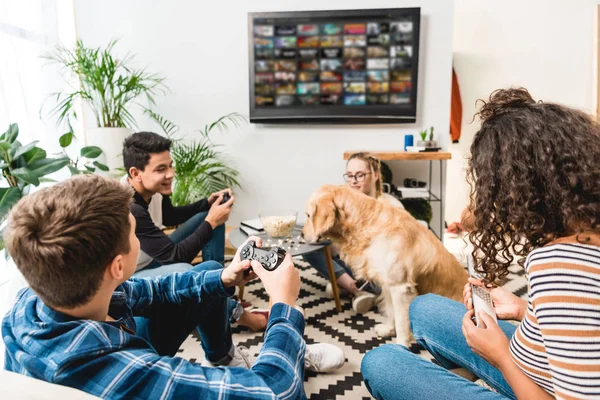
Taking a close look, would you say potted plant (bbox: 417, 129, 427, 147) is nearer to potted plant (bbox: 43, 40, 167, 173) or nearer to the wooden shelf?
the wooden shelf

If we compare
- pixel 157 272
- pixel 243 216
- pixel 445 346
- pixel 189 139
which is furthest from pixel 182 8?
pixel 445 346

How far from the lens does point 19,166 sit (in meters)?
2.21

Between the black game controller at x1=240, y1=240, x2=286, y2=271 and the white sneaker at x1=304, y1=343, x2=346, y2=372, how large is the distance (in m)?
0.90

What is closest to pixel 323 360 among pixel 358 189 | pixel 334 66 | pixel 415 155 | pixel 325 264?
pixel 325 264

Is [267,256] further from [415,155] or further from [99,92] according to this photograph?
[99,92]

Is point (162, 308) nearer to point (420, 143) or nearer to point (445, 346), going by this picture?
point (445, 346)

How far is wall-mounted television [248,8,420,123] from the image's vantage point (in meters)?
3.78

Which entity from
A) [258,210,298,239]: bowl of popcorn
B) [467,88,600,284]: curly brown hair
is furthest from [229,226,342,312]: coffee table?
[467,88,600,284]: curly brown hair

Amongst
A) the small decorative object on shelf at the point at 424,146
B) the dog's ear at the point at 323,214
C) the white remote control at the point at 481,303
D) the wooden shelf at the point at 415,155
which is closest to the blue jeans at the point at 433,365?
the white remote control at the point at 481,303

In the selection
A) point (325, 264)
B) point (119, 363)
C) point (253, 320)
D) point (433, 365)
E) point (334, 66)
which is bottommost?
point (253, 320)

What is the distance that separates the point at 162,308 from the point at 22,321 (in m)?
0.59

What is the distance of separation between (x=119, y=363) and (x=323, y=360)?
1.37 metres

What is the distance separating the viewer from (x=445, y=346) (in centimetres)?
136

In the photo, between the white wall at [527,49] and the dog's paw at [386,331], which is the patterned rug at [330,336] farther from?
the white wall at [527,49]
